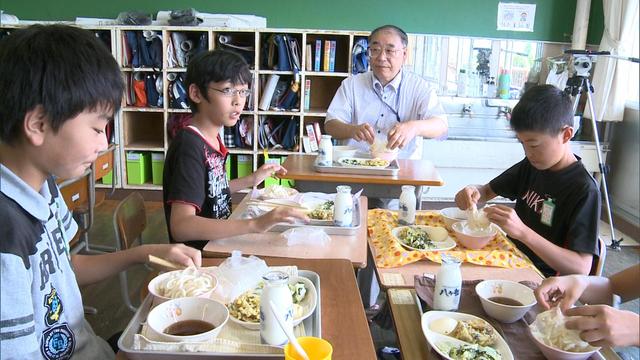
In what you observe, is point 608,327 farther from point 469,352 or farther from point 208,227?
point 208,227

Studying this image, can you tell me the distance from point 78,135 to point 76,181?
190cm

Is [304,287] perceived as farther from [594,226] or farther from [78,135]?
[594,226]

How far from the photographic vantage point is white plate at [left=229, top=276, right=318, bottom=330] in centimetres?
112

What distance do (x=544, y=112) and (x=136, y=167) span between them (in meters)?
4.08

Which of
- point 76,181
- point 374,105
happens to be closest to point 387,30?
point 374,105

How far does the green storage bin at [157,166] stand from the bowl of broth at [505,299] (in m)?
4.08

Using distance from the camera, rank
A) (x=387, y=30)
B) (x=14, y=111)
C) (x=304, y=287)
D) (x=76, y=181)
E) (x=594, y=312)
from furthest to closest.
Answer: (x=387, y=30) < (x=76, y=181) < (x=304, y=287) < (x=594, y=312) < (x=14, y=111)

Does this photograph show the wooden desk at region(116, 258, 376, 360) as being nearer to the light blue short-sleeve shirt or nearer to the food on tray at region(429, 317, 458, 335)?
the food on tray at region(429, 317, 458, 335)

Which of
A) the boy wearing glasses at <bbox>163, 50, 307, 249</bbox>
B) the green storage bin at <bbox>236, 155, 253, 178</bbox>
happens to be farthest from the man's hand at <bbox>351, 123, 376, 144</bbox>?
the green storage bin at <bbox>236, 155, 253, 178</bbox>

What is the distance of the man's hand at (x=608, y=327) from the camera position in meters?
1.01

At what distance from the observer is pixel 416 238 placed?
179cm

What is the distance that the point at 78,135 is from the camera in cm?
102

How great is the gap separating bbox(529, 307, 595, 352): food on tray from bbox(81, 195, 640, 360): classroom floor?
0.93 meters

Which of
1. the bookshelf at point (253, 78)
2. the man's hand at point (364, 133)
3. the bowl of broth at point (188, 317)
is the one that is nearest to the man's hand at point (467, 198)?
the man's hand at point (364, 133)
